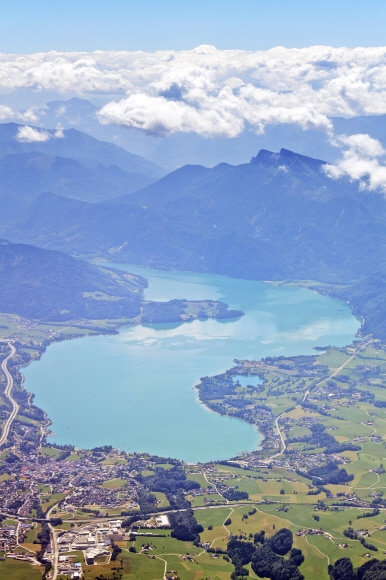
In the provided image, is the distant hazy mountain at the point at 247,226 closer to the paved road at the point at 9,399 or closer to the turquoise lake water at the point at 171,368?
the turquoise lake water at the point at 171,368

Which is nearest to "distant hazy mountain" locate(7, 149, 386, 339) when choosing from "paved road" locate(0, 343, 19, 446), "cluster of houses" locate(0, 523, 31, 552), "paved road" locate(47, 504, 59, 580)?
"paved road" locate(0, 343, 19, 446)

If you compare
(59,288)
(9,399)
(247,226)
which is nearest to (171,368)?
(9,399)

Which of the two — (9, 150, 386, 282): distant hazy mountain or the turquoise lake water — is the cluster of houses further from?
(9, 150, 386, 282): distant hazy mountain

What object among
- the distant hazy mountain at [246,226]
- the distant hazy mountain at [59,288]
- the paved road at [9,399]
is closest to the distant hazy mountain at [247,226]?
the distant hazy mountain at [246,226]

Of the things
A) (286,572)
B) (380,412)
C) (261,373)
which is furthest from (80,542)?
(261,373)

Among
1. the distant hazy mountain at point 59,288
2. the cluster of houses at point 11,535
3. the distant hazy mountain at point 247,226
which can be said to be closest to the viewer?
the cluster of houses at point 11,535

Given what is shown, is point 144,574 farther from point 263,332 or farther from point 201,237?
point 201,237
